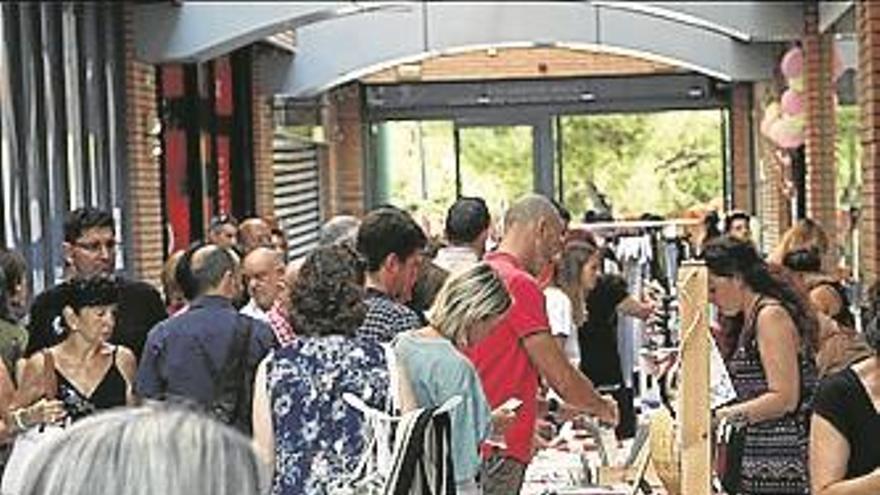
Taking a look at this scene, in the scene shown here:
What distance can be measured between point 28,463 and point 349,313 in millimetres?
3381

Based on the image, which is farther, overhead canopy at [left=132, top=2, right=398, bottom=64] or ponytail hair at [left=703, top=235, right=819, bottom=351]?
overhead canopy at [left=132, top=2, right=398, bottom=64]

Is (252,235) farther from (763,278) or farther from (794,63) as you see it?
(794,63)

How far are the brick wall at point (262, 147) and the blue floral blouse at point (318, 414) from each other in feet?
53.9

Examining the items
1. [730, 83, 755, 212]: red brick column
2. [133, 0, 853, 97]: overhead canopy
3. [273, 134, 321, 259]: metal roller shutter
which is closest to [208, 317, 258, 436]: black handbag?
[133, 0, 853, 97]: overhead canopy

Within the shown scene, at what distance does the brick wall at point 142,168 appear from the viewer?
52.2 ft

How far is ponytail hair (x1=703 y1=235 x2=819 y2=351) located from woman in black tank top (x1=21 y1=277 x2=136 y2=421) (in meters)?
1.96

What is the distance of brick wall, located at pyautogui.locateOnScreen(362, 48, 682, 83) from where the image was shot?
27062 millimetres

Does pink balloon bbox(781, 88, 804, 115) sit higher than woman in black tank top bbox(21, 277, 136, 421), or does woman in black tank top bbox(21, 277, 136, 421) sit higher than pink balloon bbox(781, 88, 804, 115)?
pink balloon bbox(781, 88, 804, 115)

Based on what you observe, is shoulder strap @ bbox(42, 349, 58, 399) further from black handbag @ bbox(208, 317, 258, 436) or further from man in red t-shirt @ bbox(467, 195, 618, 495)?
man in red t-shirt @ bbox(467, 195, 618, 495)

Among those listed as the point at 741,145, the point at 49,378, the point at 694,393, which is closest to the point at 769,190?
the point at 741,145

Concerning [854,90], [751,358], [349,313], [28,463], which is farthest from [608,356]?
[28,463]

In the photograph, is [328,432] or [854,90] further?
[854,90]

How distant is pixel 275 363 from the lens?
5.56 meters

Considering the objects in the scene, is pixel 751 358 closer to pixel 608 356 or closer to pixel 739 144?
pixel 608 356
